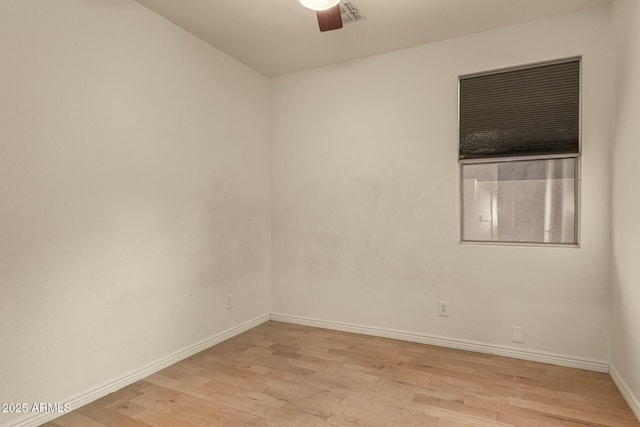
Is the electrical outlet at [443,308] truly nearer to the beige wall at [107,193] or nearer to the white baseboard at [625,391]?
the white baseboard at [625,391]

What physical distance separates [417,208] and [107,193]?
261 centimetres

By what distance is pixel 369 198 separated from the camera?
3.59 metres

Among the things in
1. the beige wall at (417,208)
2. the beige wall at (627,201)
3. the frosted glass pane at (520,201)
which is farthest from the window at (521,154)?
the beige wall at (627,201)

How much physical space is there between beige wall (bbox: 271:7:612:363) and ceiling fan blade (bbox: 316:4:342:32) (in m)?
1.52

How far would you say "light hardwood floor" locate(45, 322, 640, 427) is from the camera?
212 cm

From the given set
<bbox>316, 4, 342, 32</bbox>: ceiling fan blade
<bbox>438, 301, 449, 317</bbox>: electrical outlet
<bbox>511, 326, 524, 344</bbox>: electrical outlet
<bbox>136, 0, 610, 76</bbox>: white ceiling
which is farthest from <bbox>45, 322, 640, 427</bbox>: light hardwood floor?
<bbox>136, 0, 610, 76</bbox>: white ceiling

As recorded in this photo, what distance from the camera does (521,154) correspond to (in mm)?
2982

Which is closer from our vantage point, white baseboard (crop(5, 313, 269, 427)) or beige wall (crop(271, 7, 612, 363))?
white baseboard (crop(5, 313, 269, 427))

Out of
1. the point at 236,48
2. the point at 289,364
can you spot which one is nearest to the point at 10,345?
the point at 289,364

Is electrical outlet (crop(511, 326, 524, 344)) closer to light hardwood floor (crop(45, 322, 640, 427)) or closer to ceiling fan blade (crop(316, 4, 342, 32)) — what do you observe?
light hardwood floor (crop(45, 322, 640, 427))

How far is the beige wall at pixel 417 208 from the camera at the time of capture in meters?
2.75

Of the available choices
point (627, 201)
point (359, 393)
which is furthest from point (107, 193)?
point (627, 201)

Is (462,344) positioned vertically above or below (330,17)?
below

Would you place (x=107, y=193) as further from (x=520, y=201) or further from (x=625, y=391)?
(x=625, y=391)
